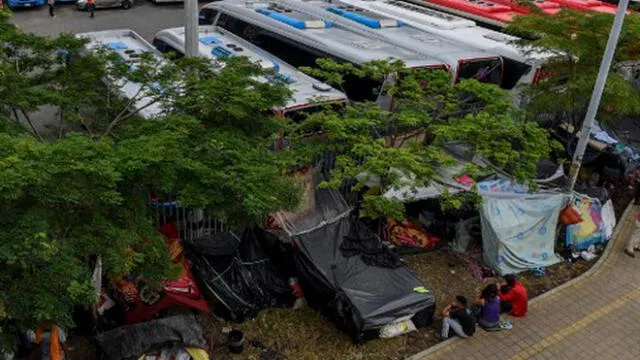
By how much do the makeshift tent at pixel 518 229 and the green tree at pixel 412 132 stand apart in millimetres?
665

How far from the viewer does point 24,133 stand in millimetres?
7504

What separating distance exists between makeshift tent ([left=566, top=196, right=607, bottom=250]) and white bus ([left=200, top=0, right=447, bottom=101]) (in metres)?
4.15

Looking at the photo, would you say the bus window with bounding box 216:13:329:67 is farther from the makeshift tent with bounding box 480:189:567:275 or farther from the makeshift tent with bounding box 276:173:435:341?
the makeshift tent with bounding box 480:189:567:275

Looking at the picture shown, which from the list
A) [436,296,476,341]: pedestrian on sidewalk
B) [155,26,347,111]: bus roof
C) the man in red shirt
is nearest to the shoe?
[436,296,476,341]: pedestrian on sidewalk

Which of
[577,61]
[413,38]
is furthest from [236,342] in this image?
[413,38]

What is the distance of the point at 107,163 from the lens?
6.23 metres

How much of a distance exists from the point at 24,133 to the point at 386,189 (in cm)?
567

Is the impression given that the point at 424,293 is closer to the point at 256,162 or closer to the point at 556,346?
the point at 556,346

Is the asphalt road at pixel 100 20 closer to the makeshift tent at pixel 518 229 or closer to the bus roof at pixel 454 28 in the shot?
the bus roof at pixel 454 28

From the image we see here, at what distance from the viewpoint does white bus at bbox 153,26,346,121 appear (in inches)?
441

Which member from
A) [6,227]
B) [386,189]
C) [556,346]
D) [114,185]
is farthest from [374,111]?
[6,227]

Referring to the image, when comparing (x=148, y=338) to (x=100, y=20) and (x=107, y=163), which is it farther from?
(x=100, y=20)

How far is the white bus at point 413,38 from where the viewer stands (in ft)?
46.5

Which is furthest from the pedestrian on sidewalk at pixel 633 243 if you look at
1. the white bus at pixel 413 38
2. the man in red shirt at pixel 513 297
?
the white bus at pixel 413 38
